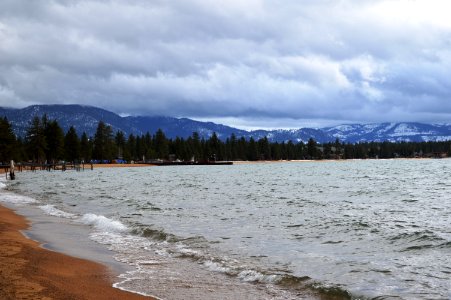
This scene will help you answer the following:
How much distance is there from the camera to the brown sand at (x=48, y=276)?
382 inches

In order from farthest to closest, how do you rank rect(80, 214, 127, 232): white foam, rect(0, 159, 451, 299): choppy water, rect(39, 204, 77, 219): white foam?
rect(39, 204, 77, 219): white foam → rect(80, 214, 127, 232): white foam → rect(0, 159, 451, 299): choppy water

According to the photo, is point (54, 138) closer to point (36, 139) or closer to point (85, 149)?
point (36, 139)

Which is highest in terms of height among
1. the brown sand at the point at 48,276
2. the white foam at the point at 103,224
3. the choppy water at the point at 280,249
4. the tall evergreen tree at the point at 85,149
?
the tall evergreen tree at the point at 85,149

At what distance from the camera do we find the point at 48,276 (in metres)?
11.3

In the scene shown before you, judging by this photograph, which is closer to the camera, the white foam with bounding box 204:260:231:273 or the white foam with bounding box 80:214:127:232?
the white foam with bounding box 204:260:231:273

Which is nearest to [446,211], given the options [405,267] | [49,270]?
[405,267]

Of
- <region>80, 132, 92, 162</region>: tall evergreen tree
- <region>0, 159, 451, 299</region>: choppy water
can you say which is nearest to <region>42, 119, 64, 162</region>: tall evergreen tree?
<region>80, 132, 92, 162</region>: tall evergreen tree

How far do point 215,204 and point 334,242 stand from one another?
16.9 meters

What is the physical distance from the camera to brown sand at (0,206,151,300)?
970cm

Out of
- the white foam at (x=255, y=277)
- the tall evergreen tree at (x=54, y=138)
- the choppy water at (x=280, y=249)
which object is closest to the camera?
the choppy water at (x=280, y=249)

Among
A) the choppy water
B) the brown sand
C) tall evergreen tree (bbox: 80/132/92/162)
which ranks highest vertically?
tall evergreen tree (bbox: 80/132/92/162)

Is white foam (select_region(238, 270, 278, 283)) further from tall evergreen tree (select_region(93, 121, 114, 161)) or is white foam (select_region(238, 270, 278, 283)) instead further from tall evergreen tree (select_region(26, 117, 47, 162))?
tall evergreen tree (select_region(93, 121, 114, 161))

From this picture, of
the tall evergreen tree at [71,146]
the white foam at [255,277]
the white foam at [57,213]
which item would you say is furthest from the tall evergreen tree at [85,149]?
the white foam at [255,277]

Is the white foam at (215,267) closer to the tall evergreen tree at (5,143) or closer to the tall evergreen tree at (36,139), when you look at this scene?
the tall evergreen tree at (5,143)
